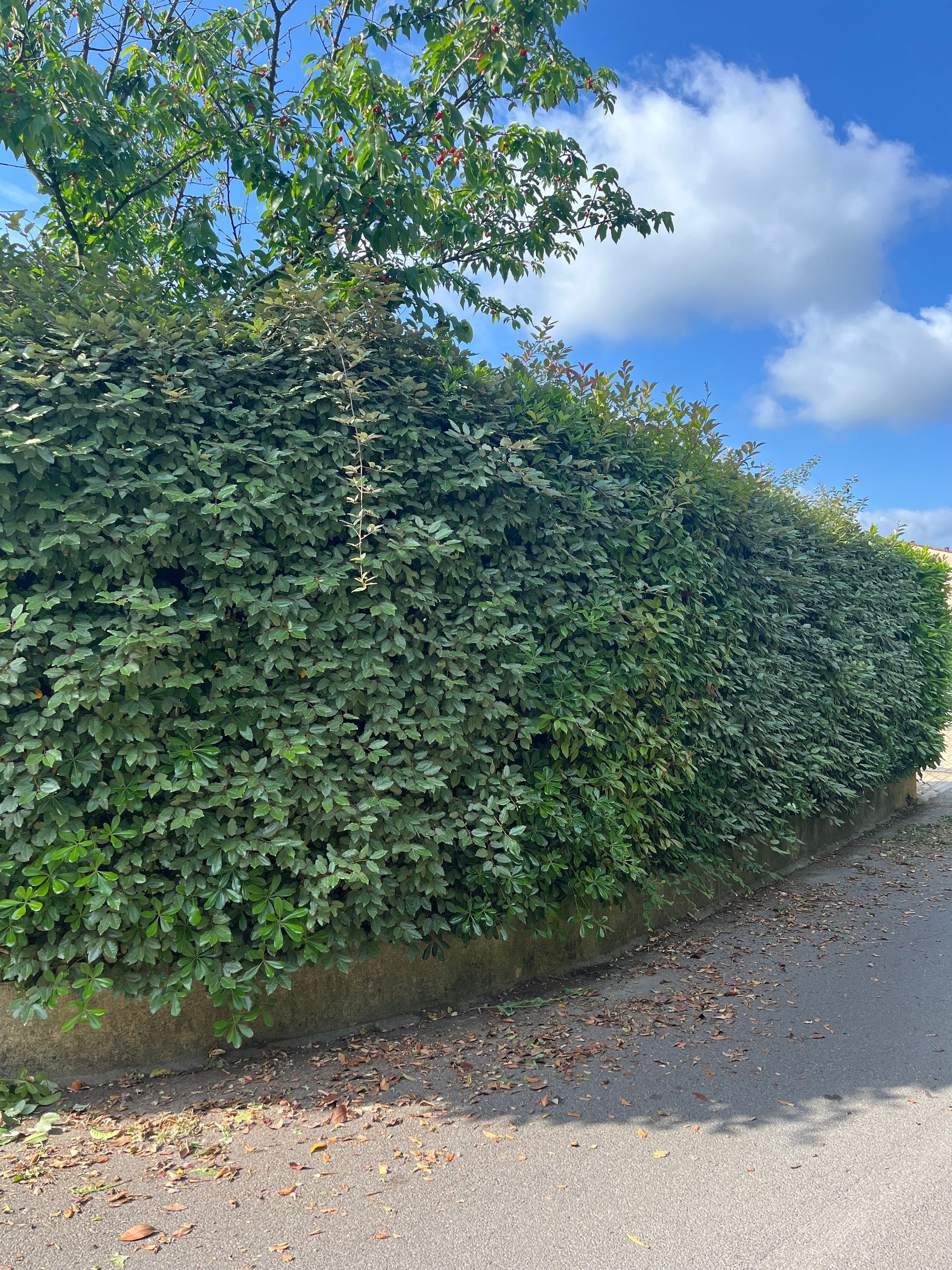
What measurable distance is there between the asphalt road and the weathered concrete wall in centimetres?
13

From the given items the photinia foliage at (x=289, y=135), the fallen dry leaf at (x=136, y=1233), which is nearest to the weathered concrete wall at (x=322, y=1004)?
the fallen dry leaf at (x=136, y=1233)

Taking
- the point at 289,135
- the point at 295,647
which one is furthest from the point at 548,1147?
the point at 289,135

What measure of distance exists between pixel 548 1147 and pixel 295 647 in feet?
7.86

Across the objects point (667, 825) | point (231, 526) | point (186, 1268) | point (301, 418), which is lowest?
point (186, 1268)

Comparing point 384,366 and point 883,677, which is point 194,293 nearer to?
point 384,366

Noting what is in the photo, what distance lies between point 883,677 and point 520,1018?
7.05 meters

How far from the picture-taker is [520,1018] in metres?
4.51

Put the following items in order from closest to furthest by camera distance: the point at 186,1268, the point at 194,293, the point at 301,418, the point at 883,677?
the point at 186,1268
the point at 301,418
the point at 194,293
the point at 883,677

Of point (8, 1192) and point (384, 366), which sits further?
point (384, 366)

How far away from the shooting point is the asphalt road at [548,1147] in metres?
2.73

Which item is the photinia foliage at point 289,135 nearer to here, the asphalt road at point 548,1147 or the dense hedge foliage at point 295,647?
the dense hedge foliage at point 295,647

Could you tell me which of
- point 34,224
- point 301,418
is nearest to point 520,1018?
point 301,418

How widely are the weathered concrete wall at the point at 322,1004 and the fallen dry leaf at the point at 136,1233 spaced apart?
1152mm

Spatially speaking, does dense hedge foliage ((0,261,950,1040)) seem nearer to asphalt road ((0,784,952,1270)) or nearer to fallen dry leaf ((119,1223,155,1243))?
asphalt road ((0,784,952,1270))
